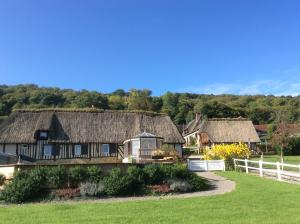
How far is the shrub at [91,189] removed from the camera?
48.9ft

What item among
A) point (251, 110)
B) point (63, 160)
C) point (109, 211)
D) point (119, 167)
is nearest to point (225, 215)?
point (109, 211)

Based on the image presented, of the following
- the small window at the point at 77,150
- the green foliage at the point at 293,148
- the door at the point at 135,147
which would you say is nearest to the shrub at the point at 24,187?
the door at the point at 135,147

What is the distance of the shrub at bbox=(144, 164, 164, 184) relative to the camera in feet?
54.0

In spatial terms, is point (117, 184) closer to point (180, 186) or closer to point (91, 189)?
point (91, 189)

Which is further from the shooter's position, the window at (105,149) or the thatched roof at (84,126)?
the window at (105,149)

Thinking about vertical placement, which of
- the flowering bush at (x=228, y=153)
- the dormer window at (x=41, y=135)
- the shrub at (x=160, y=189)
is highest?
the dormer window at (x=41, y=135)

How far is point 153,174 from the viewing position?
653 inches

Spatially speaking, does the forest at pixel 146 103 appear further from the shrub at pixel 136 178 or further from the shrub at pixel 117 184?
the shrub at pixel 117 184

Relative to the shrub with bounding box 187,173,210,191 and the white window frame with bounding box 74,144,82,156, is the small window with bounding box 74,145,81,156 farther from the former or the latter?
the shrub with bounding box 187,173,210,191

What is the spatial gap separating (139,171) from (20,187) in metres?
5.16

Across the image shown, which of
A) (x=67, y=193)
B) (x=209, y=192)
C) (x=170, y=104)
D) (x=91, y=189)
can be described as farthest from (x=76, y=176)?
(x=170, y=104)

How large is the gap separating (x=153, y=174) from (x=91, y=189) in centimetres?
310

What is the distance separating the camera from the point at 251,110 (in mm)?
97812

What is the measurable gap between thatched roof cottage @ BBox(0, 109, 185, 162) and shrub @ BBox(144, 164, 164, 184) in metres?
16.1
